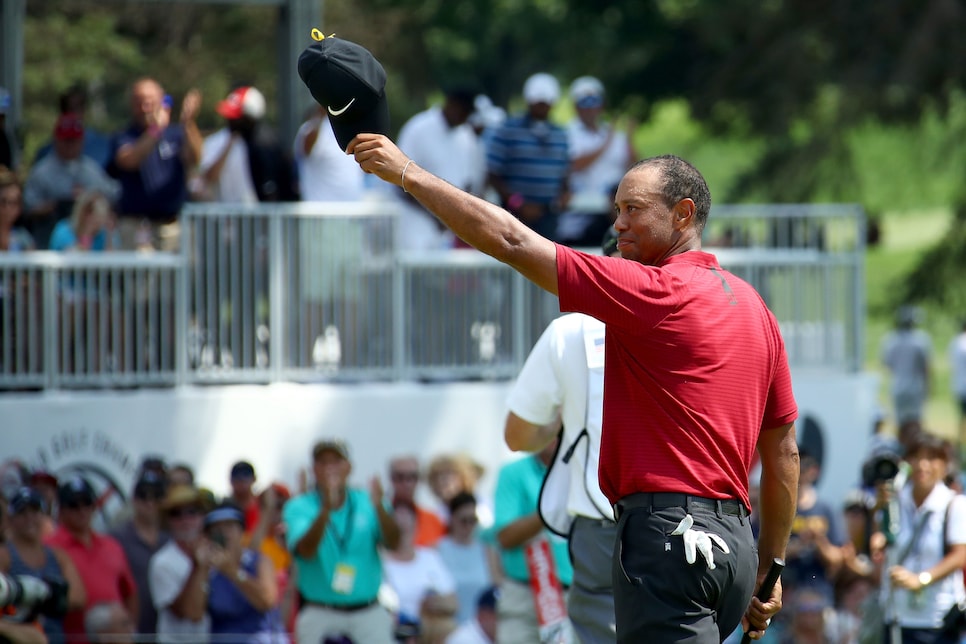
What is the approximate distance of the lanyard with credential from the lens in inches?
382

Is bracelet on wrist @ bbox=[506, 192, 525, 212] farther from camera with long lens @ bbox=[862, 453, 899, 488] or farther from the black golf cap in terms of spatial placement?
the black golf cap

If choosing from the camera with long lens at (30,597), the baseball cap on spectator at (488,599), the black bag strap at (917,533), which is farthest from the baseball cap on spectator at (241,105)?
the black bag strap at (917,533)

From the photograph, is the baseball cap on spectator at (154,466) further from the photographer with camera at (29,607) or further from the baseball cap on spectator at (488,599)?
the photographer with camera at (29,607)

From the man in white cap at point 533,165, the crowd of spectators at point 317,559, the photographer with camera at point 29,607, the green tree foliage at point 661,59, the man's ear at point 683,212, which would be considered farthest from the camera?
the green tree foliage at point 661,59

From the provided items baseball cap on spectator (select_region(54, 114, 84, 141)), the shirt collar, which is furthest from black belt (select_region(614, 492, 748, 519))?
baseball cap on spectator (select_region(54, 114, 84, 141))

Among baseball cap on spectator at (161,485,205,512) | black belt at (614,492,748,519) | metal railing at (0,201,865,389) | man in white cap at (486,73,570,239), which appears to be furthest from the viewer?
man in white cap at (486,73,570,239)

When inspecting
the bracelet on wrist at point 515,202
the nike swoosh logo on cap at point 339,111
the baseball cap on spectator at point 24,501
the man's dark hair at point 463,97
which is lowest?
the baseball cap on spectator at point 24,501

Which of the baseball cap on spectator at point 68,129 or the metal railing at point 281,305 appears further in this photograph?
the baseball cap on spectator at point 68,129

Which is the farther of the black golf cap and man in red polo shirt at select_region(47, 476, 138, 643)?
man in red polo shirt at select_region(47, 476, 138, 643)

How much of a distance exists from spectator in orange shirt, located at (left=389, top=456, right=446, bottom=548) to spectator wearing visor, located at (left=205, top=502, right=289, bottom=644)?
5.93ft

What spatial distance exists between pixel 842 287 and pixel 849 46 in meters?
5.96

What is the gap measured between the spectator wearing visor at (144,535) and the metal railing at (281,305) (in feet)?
6.22

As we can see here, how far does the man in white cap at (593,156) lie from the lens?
13.8m

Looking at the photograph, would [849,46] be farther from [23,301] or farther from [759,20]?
[23,301]
